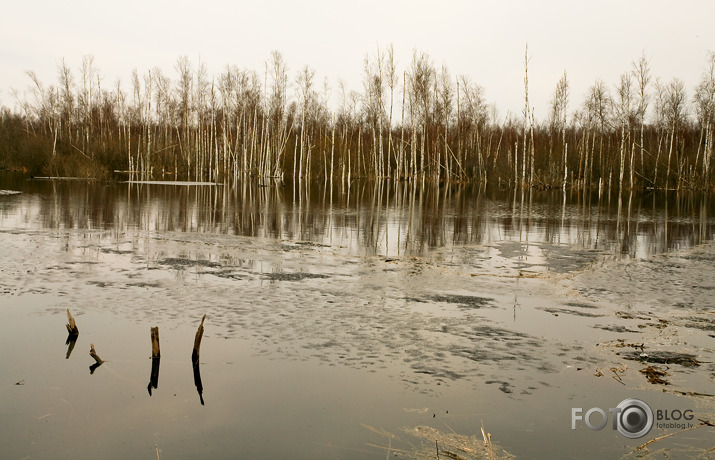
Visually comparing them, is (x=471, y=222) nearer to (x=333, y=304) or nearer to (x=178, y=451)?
(x=333, y=304)

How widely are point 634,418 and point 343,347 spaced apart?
2.88m

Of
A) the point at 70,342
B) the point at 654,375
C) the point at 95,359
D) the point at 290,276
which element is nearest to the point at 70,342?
the point at 70,342

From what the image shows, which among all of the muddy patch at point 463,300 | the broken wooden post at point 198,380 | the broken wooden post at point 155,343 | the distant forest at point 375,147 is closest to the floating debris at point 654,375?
the muddy patch at point 463,300

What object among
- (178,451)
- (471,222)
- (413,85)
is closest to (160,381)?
(178,451)

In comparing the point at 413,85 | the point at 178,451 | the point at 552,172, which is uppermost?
the point at 413,85

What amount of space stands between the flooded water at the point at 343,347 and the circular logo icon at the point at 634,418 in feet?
0.27

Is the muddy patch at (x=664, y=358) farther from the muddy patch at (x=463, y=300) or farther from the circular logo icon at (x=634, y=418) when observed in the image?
the muddy patch at (x=463, y=300)

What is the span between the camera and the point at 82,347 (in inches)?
250

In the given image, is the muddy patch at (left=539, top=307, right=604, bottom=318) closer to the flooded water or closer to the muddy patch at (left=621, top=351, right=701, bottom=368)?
the flooded water

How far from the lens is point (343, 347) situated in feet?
21.6

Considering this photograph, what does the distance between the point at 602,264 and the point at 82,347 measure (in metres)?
9.72

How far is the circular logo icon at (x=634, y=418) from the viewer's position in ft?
15.7

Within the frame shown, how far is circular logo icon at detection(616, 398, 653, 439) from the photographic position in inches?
188

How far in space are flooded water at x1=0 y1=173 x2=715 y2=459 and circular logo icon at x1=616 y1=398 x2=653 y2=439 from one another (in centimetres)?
8
